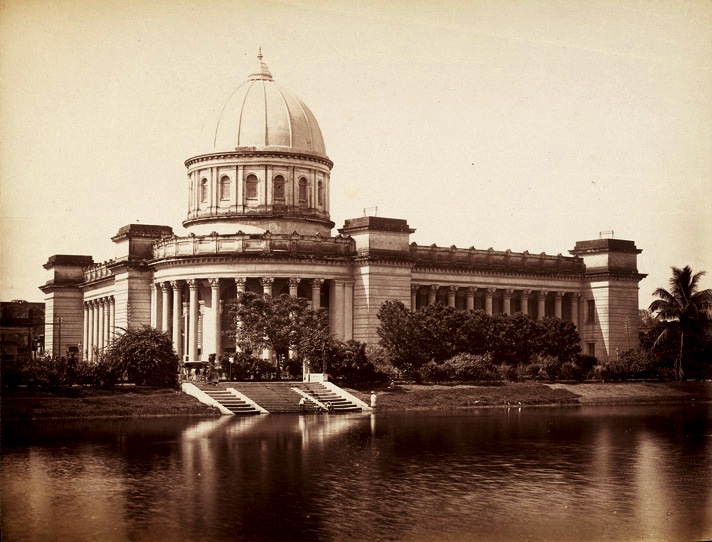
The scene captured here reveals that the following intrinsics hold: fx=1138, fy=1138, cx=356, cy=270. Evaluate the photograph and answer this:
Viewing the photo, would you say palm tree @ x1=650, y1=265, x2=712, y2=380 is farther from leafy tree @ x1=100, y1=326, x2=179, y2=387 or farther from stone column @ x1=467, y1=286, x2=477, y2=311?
leafy tree @ x1=100, y1=326, x2=179, y2=387

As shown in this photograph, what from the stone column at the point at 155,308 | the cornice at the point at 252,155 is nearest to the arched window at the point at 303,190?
the cornice at the point at 252,155

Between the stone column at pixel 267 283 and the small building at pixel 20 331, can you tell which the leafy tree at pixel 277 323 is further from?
the small building at pixel 20 331

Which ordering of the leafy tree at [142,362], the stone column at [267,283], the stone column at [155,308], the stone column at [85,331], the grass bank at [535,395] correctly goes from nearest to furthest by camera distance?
the leafy tree at [142,362], the grass bank at [535,395], the stone column at [267,283], the stone column at [155,308], the stone column at [85,331]

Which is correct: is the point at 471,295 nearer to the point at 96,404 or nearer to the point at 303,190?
the point at 303,190

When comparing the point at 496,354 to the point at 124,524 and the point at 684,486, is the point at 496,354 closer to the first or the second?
the point at 684,486

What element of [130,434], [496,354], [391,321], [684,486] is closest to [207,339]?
[391,321]

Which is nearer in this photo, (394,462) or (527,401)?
(394,462)
